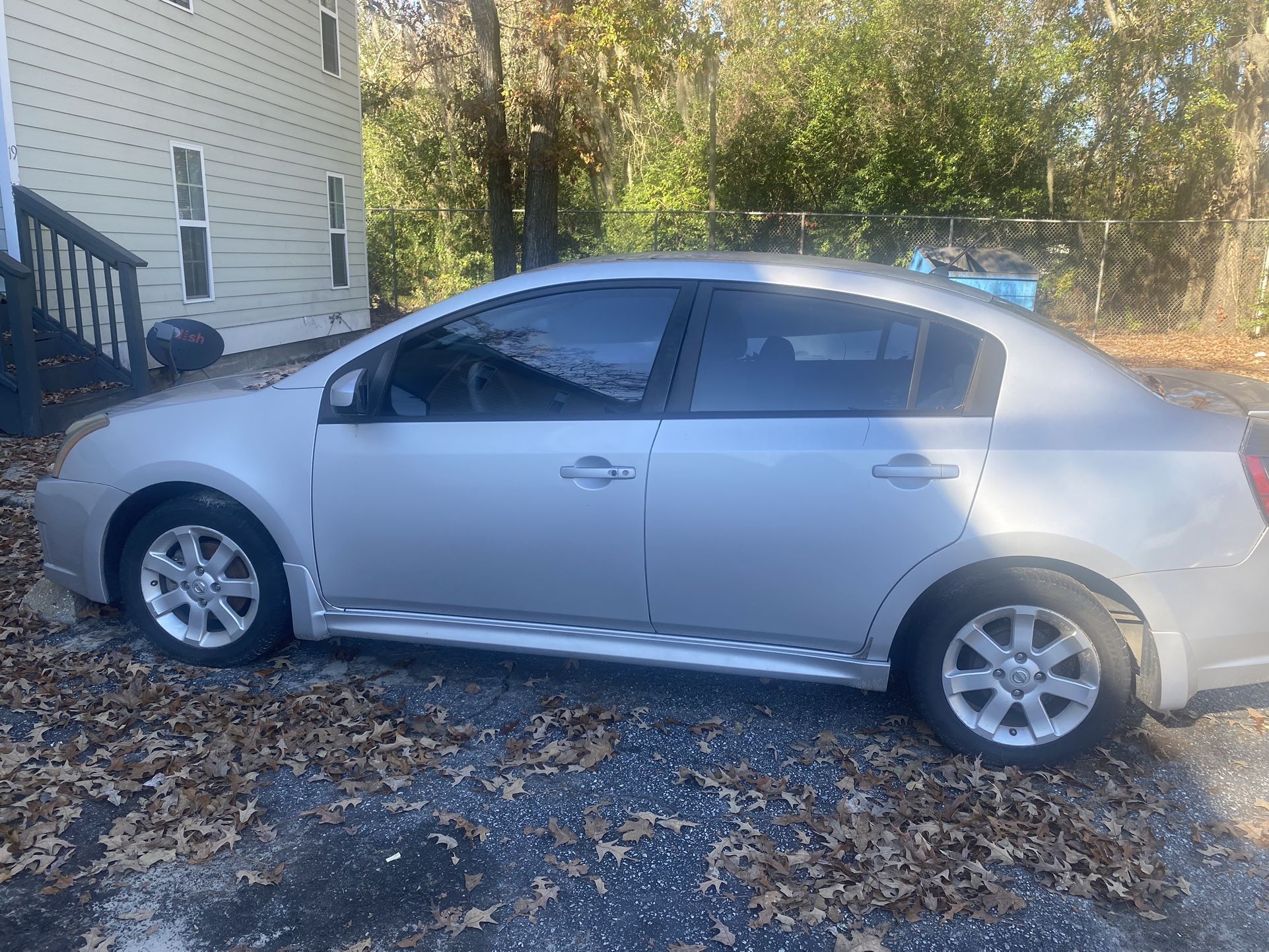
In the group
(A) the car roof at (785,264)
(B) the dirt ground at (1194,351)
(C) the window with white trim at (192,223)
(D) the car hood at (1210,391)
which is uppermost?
(C) the window with white trim at (192,223)

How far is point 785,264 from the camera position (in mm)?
3850

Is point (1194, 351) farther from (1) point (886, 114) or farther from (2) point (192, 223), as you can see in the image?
(2) point (192, 223)

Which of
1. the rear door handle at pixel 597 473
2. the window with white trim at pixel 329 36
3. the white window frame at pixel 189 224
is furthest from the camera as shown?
the window with white trim at pixel 329 36

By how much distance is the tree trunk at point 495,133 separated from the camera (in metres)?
16.3

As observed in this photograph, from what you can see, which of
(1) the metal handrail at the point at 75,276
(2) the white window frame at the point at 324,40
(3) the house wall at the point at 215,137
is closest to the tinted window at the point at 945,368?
(1) the metal handrail at the point at 75,276

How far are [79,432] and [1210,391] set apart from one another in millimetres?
4661

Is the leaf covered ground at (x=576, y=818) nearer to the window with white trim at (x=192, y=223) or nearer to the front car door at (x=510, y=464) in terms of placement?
the front car door at (x=510, y=464)

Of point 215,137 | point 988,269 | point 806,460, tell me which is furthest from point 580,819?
point 988,269

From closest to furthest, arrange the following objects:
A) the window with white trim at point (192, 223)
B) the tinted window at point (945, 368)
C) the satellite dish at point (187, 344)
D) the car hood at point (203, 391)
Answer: the tinted window at point (945, 368) → the car hood at point (203, 391) → the satellite dish at point (187, 344) → the window with white trim at point (192, 223)

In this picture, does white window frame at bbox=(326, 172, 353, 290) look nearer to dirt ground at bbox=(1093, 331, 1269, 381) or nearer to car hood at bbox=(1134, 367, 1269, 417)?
dirt ground at bbox=(1093, 331, 1269, 381)

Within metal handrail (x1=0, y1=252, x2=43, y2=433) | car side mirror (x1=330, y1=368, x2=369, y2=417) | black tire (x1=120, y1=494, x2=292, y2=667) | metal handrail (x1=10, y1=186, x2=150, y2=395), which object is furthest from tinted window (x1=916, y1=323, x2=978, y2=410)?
metal handrail (x1=10, y1=186, x2=150, y2=395)

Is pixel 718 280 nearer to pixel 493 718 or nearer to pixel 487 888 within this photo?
pixel 493 718

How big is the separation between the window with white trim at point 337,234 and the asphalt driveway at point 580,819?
12361 millimetres

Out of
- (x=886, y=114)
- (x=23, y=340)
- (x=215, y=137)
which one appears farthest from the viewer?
(x=886, y=114)
